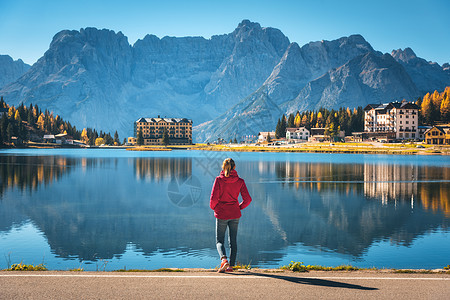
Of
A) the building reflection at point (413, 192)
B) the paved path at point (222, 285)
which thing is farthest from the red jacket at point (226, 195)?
the building reflection at point (413, 192)

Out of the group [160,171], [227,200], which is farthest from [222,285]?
[160,171]

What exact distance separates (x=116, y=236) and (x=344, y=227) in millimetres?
17521

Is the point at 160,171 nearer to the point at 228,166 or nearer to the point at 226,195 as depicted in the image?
the point at 226,195

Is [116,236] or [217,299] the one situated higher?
[217,299]

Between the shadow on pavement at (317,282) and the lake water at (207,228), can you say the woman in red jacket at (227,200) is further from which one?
the lake water at (207,228)

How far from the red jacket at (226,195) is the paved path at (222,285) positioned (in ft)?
7.13

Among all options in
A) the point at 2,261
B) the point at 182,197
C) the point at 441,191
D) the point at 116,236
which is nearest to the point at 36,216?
the point at 116,236

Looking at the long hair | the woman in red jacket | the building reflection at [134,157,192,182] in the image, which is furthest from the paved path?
the building reflection at [134,157,192,182]

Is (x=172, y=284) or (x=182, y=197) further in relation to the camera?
(x=182, y=197)

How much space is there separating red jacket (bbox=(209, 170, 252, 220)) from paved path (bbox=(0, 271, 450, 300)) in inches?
85.6

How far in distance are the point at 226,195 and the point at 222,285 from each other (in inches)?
134

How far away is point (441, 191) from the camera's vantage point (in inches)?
2285

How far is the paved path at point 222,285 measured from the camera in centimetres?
1203

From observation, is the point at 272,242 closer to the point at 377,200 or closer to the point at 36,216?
the point at 36,216
